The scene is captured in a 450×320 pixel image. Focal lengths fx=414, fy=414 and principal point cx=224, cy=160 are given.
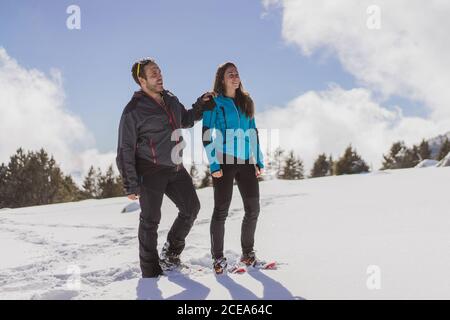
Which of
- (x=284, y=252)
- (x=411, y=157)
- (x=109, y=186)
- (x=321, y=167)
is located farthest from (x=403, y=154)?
(x=284, y=252)

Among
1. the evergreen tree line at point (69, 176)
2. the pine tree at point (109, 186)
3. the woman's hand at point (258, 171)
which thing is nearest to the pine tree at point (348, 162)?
the evergreen tree line at point (69, 176)

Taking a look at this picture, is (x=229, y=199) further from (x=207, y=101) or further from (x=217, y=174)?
(x=207, y=101)

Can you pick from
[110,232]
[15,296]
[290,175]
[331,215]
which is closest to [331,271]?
[15,296]

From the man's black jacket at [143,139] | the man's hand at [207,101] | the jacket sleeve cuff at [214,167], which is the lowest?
the jacket sleeve cuff at [214,167]

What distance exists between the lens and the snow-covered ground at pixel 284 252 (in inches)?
125

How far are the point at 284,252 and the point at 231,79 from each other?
6.95ft

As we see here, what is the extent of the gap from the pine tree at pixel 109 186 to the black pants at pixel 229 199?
147ft

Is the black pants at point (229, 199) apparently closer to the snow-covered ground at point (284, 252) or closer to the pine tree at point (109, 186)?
the snow-covered ground at point (284, 252)

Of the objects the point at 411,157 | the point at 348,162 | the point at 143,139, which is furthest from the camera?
the point at 411,157

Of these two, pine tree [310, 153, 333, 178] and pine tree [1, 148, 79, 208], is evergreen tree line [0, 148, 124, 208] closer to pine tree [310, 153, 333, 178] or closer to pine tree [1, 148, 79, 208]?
pine tree [1, 148, 79, 208]

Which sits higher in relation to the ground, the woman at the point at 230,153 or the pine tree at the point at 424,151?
the pine tree at the point at 424,151

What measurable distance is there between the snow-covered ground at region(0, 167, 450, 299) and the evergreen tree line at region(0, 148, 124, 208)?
37100mm

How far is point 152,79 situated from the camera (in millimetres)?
3990
